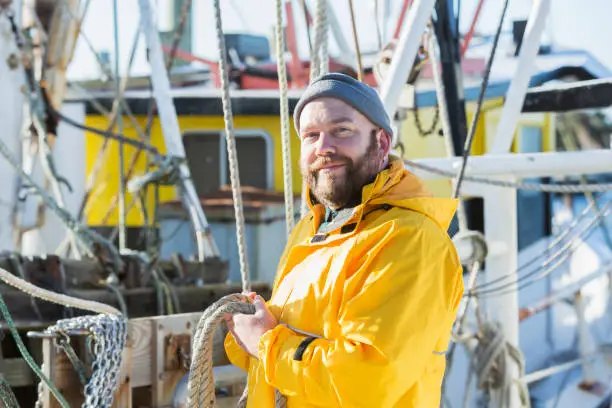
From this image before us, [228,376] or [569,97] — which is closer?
[228,376]

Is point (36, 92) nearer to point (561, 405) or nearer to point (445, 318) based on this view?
point (445, 318)

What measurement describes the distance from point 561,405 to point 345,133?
738cm

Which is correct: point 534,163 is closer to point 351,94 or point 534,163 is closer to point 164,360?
point 164,360

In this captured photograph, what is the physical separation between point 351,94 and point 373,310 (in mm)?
513

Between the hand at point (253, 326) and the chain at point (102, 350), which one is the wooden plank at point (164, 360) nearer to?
the chain at point (102, 350)

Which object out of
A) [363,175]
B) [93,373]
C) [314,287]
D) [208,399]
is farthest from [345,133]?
[93,373]

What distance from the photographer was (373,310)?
6.08 ft

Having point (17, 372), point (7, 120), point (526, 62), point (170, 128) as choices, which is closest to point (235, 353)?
point (17, 372)

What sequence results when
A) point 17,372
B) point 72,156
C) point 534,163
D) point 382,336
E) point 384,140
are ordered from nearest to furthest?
1. point 382,336
2. point 384,140
3. point 17,372
4. point 534,163
5. point 72,156

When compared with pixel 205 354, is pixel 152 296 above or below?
below

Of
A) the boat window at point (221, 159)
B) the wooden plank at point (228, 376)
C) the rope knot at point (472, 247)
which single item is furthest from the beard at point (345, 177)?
the boat window at point (221, 159)

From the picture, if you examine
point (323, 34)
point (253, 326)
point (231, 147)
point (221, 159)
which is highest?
point (323, 34)

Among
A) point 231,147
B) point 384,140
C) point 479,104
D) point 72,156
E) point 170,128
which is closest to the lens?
point 384,140

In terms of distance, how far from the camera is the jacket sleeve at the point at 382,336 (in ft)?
6.00
